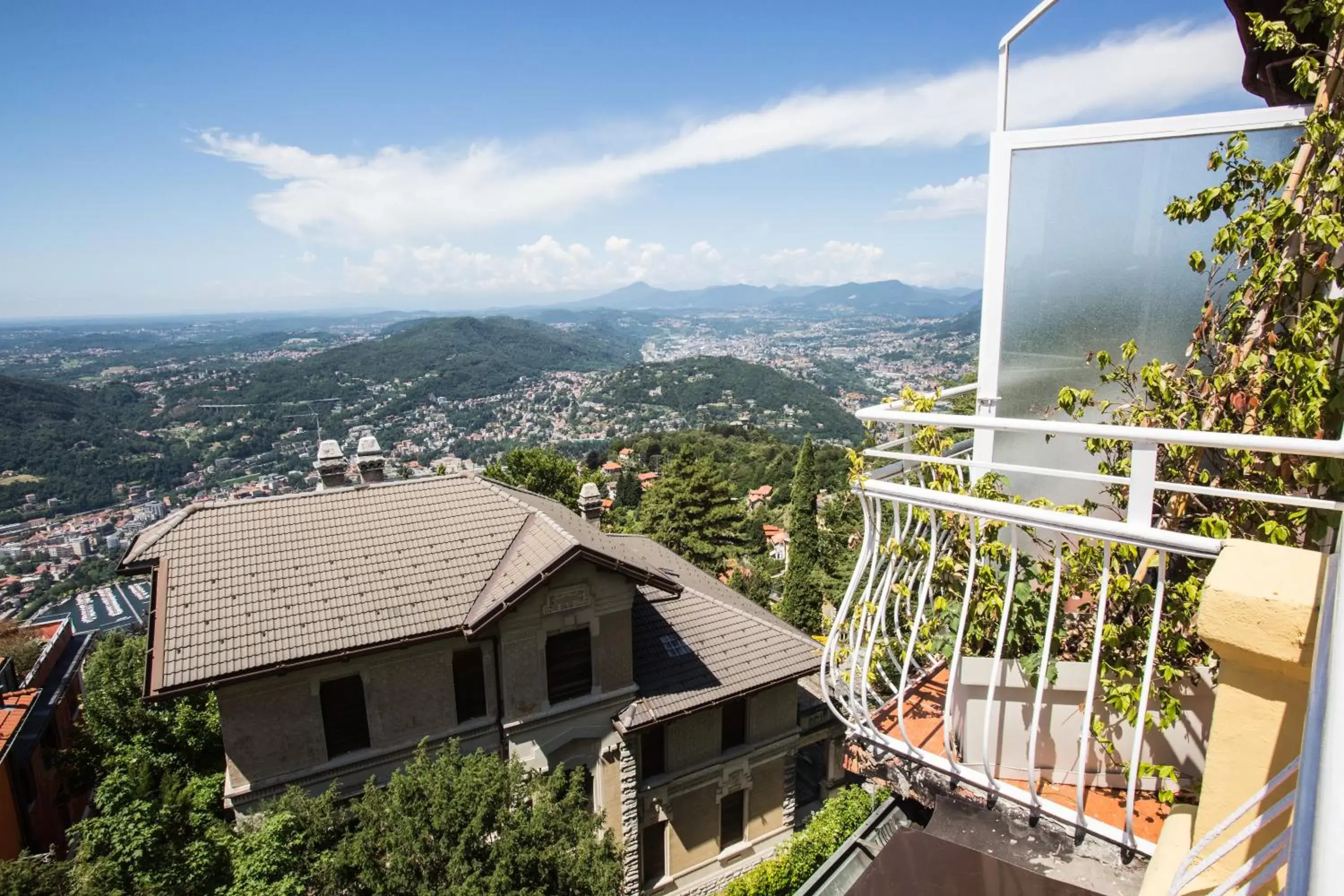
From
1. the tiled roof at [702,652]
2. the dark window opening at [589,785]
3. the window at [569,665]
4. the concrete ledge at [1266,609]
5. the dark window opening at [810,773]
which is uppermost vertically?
the concrete ledge at [1266,609]

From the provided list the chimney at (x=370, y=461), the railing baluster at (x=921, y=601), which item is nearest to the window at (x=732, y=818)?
the chimney at (x=370, y=461)

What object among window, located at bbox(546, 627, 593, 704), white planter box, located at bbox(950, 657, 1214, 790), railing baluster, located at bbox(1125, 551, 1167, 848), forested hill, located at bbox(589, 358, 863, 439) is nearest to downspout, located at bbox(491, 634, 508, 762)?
window, located at bbox(546, 627, 593, 704)

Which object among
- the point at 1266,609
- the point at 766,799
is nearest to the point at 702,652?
the point at 766,799

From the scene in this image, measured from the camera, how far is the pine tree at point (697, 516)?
31.3 metres

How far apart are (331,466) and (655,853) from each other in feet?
31.5

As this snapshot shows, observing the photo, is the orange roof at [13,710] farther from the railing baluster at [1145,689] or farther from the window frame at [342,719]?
the railing baluster at [1145,689]

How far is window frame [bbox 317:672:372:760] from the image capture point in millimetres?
9805

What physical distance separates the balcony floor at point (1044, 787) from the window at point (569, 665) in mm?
7537

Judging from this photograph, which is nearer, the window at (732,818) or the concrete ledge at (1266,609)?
the concrete ledge at (1266,609)

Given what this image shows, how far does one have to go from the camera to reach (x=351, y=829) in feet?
28.1

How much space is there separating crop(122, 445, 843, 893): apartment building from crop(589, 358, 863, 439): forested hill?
126348mm

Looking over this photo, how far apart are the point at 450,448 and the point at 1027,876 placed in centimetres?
13001

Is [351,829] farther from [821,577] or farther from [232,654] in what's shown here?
[821,577]

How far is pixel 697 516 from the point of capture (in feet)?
105
